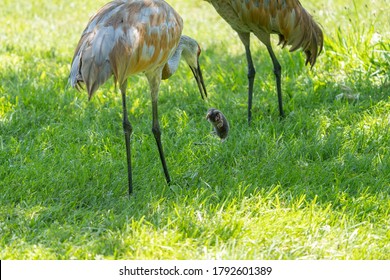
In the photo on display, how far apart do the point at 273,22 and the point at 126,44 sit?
2052mm

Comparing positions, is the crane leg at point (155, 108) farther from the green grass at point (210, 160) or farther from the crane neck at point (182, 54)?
the crane neck at point (182, 54)

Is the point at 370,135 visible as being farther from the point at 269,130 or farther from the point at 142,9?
the point at 142,9

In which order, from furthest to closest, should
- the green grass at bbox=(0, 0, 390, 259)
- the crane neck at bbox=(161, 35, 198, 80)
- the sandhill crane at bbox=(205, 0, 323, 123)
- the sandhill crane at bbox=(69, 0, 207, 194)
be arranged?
the sandhill crane at bbox=(205, 0, 323, 123) → the crane neck at bbox=(161, 35, 198, 80) → the sandhill crane at bbox=(69, 0, 207, 194) → the green grass at bbox=(0, 0, 390, 259)

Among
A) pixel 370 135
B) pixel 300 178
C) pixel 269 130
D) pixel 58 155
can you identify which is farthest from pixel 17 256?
pixel 370 135

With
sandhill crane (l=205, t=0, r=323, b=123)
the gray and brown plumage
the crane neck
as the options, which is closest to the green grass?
the gray and brown plumage

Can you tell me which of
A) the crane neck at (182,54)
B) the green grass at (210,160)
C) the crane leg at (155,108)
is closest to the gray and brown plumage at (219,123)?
the green grass at (210,160)

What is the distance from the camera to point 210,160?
5785 mm

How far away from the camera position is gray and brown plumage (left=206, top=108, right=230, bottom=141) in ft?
19.7

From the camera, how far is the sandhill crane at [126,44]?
4633 millimetres

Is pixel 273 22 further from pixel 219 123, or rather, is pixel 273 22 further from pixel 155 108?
pixel 155 108

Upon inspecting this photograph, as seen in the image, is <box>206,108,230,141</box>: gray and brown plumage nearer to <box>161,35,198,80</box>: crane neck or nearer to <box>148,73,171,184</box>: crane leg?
<box>161,35,198,80</box>: crane neck

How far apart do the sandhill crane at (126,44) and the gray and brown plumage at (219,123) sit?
0.77 m

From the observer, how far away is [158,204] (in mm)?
4941

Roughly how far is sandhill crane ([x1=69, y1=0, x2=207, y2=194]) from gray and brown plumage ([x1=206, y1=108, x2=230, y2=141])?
2.54 ft
